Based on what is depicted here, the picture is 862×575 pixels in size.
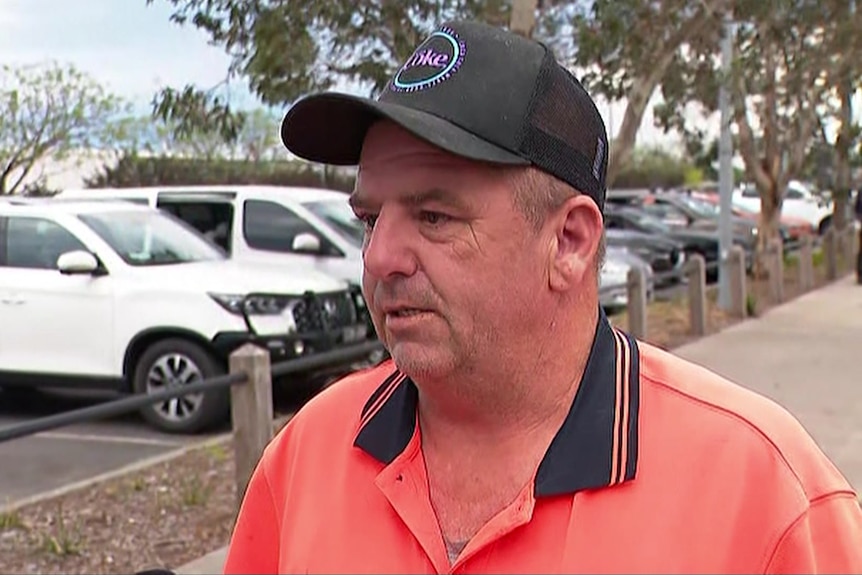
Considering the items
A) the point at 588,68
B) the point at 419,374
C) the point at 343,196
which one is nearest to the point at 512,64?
the point at 419,374

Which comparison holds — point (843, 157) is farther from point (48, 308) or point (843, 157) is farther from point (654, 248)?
point (48, 308)

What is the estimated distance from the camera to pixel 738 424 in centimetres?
153

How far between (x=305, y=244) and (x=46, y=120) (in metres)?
4.09

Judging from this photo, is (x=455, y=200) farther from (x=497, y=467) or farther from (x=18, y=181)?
(x=18, y=181)

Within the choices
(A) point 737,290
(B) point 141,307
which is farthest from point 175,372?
(A) point 737,290

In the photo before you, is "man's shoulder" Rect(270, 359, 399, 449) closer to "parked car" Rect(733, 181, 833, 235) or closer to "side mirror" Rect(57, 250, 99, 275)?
"side mirror" Rect(57, 250, 99, 275)

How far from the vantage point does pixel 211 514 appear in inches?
243

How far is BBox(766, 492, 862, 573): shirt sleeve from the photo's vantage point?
4.74 feet

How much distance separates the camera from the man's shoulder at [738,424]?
4.93 feet

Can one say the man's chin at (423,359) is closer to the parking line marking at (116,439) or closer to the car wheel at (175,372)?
the parking line marking at (116,439)

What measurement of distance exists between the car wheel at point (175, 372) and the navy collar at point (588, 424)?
597 cm

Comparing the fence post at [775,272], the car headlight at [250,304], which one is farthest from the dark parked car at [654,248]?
the car headlight at [250,304]

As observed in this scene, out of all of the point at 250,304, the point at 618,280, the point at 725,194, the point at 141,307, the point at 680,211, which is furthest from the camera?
the point at 680,211

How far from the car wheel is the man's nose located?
6175mm
